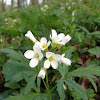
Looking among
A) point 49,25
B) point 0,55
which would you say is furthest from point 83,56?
point 0,55

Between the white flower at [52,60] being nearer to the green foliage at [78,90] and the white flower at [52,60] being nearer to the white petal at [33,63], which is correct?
the white petal at [33,63]

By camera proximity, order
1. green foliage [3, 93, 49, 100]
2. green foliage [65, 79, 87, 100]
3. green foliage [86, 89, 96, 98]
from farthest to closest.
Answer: green foliage [86, 89, 96, 98] < green foliage [3, 93, 49, 100] < green foliage [65, 79, 87, 100]

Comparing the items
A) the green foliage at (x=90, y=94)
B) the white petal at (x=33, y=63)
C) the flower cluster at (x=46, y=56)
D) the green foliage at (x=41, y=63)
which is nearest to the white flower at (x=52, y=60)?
the flower cluster at (x=46, y=56)

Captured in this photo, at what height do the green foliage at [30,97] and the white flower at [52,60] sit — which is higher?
the white flower at [52,60]

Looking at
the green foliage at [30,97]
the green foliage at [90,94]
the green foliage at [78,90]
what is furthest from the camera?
the green foliage at [90,94]

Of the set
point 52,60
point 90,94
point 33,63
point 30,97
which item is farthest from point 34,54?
point 90,94

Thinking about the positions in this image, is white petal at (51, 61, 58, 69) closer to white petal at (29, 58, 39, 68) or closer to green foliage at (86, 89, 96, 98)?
white petal at (29, 58, 39, 68)

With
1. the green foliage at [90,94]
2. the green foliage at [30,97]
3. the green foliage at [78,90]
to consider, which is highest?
the green foliage at [78,90]

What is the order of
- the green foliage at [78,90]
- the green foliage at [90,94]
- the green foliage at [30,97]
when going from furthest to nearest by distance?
1. the green foliage at [90,94]
2. the green foliage at [30,97]
3. the green foliage at [78,90]

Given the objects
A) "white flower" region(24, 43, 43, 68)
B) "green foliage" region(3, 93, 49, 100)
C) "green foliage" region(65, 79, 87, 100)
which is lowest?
"green foliage" region(3, 93, 49, 100)

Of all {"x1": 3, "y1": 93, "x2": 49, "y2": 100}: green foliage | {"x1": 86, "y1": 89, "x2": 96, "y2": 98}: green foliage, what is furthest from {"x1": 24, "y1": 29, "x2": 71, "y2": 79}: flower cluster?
{"x1": 86, "y1": 89, "x2": 96, "y2": 98}: green foliage

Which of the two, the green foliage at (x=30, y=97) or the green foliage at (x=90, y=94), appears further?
the green foliage at (x=90, y=94)

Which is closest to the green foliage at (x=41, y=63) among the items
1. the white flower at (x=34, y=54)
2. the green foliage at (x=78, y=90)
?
the green foliage at (x=78, y=90)
